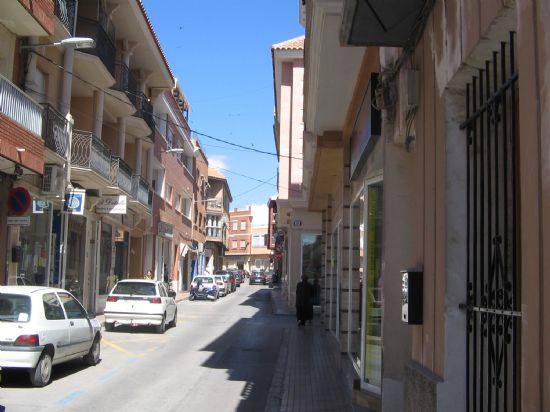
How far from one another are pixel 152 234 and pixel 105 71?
47.2ft

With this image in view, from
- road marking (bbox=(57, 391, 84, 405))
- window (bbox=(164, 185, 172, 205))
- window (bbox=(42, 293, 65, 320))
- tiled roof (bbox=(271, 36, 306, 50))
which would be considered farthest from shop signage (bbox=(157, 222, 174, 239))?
road marking (bbox=(57, 391, 84, 405))

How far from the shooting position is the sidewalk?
29.0 feet

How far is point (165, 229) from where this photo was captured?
1464 inches

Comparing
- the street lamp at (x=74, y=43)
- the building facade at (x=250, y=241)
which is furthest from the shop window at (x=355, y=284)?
the building facade at (x=250, y=241)

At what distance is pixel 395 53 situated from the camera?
6477 mm

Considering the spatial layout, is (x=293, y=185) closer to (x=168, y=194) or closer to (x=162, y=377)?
(x=168, y=194)

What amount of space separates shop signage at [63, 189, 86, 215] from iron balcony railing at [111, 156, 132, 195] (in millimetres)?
4095

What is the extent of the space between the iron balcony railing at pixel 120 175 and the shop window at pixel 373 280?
52.9ft

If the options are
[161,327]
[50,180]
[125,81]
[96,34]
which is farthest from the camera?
[125,81]

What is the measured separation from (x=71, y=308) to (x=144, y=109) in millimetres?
18629

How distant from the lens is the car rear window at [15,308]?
9.63 m

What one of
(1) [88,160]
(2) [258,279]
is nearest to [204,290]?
(1) [88,160]

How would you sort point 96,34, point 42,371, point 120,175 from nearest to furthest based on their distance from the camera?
1. point 42,371
2. point 96,34
3. point 120,175

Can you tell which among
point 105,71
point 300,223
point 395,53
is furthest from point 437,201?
point 300,223
